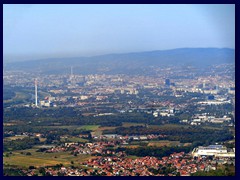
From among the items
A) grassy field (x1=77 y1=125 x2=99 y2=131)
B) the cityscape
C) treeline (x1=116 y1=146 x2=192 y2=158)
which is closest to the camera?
the cityscape

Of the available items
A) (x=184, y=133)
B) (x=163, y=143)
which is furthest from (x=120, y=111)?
(x=163, y=143)

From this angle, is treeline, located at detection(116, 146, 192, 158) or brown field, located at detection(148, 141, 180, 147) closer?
treeline, located at detection(116, 146, 192, 158)

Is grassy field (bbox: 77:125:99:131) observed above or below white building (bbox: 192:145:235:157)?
above

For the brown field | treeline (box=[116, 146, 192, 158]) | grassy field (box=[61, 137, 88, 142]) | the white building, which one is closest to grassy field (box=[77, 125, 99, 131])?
grassy field (box=[61, 137, 88, 142])

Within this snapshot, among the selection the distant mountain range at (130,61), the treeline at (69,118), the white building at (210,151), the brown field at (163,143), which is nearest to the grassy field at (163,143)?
the brown field at (163,143)

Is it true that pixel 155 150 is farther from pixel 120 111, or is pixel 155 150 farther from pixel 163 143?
pixel 120 111

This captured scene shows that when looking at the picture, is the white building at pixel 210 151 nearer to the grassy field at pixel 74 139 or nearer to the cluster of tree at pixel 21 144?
the grassy field at pixel 74 139

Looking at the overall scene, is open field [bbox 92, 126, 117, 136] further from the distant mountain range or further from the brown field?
the distant mountain range
